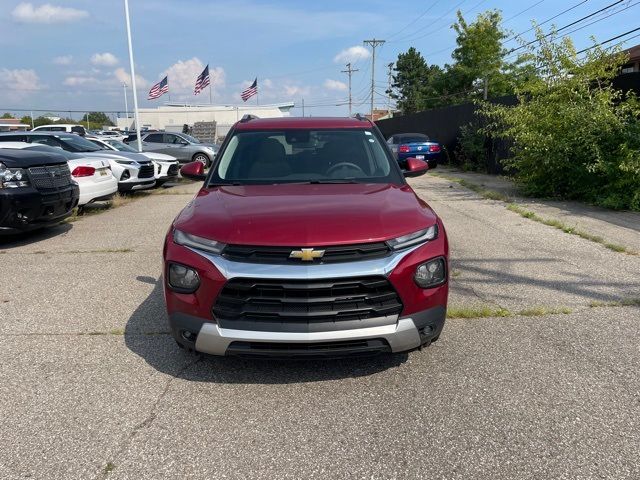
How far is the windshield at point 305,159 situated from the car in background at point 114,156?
8211 millimetres

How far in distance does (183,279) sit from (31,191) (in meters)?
4.86

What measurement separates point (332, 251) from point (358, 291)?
0.92ft

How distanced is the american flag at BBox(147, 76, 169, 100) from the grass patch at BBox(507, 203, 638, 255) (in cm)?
3233

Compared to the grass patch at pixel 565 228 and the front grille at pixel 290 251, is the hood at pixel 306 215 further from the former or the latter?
the grass patch at pixel 565 228

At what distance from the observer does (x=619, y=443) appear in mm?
2715

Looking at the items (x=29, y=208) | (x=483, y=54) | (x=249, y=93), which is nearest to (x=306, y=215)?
(x=29, y=208)

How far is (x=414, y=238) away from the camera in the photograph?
3.24m

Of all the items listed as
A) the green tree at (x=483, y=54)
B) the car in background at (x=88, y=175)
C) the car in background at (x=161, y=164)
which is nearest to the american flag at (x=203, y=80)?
the green tree at (x=483, y=54)

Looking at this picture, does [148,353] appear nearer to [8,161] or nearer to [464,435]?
[464,435]

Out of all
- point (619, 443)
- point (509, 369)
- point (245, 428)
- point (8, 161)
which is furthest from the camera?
point (8, 161)

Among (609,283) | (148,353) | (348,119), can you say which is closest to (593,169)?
(609,283)

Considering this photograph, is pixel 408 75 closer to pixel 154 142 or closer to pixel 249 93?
pixel 249 93

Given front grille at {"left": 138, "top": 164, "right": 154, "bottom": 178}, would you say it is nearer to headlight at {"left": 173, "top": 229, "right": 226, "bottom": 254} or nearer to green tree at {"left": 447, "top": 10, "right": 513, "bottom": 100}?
headlight at {"left": 173, "top": 229, "right": 226, "bottom": 254}

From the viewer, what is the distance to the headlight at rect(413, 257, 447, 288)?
3.16m
